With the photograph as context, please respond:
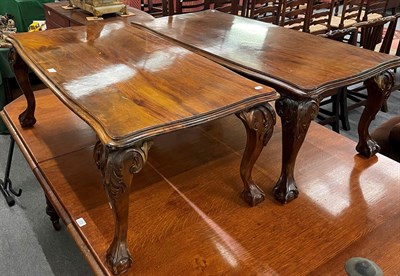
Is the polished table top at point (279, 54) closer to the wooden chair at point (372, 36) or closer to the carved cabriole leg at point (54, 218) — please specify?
the carved cabriole leg at point (54, 218)

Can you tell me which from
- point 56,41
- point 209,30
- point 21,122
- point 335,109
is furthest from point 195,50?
point 335,109

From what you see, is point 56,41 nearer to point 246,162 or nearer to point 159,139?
point 159,139

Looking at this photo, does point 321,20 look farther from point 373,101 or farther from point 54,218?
point 54,218

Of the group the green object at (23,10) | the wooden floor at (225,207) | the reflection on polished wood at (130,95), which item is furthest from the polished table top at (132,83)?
the green object at (23,10)

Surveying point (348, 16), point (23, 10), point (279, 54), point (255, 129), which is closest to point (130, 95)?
point (255, 129)

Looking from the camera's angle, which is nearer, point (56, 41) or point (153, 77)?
point (153, 77)

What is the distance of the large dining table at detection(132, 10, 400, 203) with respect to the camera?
103cm

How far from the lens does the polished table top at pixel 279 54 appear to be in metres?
1.06

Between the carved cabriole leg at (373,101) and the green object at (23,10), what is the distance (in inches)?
104

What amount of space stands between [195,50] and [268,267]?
76 cm

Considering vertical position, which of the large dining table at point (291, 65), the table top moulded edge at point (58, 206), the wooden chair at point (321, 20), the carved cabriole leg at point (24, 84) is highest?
the large dining table at point (291, 65)

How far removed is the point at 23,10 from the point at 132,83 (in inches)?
95.6

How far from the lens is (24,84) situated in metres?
1.49

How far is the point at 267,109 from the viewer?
39.7 inches
